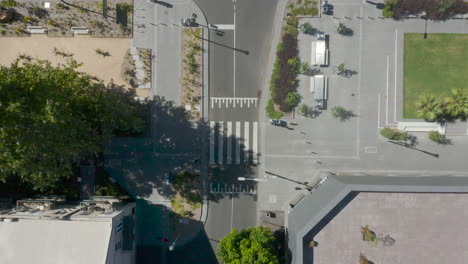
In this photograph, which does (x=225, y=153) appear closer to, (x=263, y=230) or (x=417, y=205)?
(x=263, y=230)

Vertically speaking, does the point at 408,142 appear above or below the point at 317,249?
above

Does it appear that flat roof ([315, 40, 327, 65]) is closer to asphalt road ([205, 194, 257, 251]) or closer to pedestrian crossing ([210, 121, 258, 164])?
pedestrian crossing ([210, 121, 258, 164])

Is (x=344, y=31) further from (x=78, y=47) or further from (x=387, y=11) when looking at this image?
(x=78, y=47)

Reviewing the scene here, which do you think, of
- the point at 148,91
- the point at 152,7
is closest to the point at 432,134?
the point at 148,91

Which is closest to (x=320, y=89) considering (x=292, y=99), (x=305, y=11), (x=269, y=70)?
(x=292, y=99)

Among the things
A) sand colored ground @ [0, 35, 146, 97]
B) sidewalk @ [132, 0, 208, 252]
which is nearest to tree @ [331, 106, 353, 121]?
sidewalk @ [132, 0, 208, 252]

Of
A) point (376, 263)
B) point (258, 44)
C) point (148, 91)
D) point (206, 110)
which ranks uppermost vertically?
point (258, 44)

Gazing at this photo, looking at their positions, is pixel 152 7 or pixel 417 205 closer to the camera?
pixel 417 205

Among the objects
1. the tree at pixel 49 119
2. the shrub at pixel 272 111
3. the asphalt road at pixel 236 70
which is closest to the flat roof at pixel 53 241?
the tree at pixel 49 119
